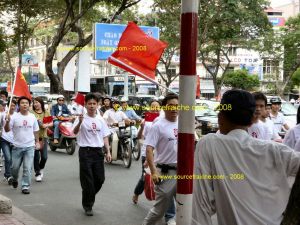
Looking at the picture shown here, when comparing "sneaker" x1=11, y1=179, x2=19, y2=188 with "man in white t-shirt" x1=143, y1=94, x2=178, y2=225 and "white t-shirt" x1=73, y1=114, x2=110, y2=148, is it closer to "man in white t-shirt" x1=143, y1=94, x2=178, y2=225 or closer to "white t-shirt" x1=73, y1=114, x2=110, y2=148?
"white t-shirt" x1=73, y1=114, x2=110, y2=148

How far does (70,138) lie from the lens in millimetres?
13656

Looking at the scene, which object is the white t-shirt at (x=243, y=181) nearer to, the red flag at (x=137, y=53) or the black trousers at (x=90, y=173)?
the red flag at (x=137, y=53)

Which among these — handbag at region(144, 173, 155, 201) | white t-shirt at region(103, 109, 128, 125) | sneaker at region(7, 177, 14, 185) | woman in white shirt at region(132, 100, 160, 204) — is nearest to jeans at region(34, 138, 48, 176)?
sneaker at region(7, 177, 14, 185)

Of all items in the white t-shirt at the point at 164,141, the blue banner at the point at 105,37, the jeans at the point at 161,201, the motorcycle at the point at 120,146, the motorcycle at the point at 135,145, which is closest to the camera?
the jeans at the point at 161,201

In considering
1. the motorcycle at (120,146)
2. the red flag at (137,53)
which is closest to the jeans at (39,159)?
the motorcycle at (120,146)

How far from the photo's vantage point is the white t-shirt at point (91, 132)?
7094mm

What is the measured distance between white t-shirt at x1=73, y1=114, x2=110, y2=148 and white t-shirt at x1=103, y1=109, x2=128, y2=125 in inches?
195

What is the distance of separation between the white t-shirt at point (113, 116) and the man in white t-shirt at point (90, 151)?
4968 millimetres

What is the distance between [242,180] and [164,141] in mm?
2905

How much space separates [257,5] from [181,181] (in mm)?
26051

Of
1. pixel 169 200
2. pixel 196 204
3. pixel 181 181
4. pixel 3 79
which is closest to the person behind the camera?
pixel 196 204

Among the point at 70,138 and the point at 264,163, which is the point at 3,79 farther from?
the point at 264,163

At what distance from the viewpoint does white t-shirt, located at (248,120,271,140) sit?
631cm

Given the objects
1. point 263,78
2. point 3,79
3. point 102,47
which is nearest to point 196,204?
point 102,47
